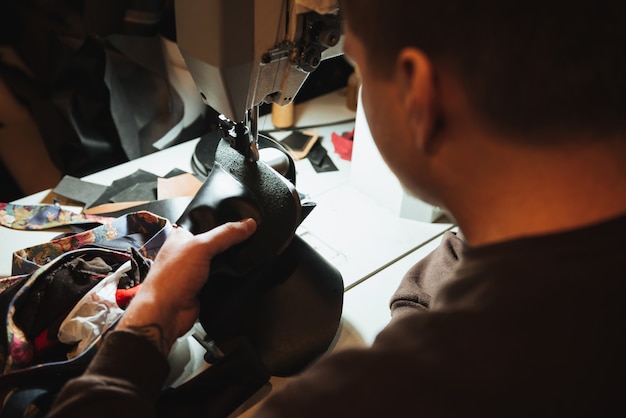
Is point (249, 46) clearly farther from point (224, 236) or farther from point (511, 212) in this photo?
point (511, 212)

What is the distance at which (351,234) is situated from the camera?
3.37 feet

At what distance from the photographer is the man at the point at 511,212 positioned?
36 centimetres

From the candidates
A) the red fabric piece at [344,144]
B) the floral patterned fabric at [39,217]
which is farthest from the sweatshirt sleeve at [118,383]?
the red fabric piece at [344,144]

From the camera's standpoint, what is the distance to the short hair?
0.36 m

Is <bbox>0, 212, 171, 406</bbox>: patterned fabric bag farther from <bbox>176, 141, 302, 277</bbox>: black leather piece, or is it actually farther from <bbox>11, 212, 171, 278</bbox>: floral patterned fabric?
<bbox>176, 141, 302, 277</bbox>: black leather piece

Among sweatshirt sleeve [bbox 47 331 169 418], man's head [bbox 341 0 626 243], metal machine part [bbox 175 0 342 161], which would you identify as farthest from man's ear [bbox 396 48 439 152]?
sweatshirt sleeve [bbox 47 331 169 418]

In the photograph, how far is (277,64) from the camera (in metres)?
0.71

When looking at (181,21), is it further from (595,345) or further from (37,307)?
(595,345)

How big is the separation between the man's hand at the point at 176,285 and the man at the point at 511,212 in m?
0.26

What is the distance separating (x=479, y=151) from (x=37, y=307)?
623 mm

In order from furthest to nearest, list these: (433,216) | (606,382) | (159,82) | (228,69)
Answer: (159,82)
(433,216)
(228,69)
(606,382)

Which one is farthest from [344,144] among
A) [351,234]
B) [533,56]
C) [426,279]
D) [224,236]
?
[533,56]

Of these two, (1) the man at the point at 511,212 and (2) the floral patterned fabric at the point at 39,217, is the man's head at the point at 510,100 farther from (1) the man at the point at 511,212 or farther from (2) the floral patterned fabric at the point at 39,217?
(2) the floral patterned fabric at the point at 39,217

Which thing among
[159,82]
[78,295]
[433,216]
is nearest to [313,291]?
[78,295]
